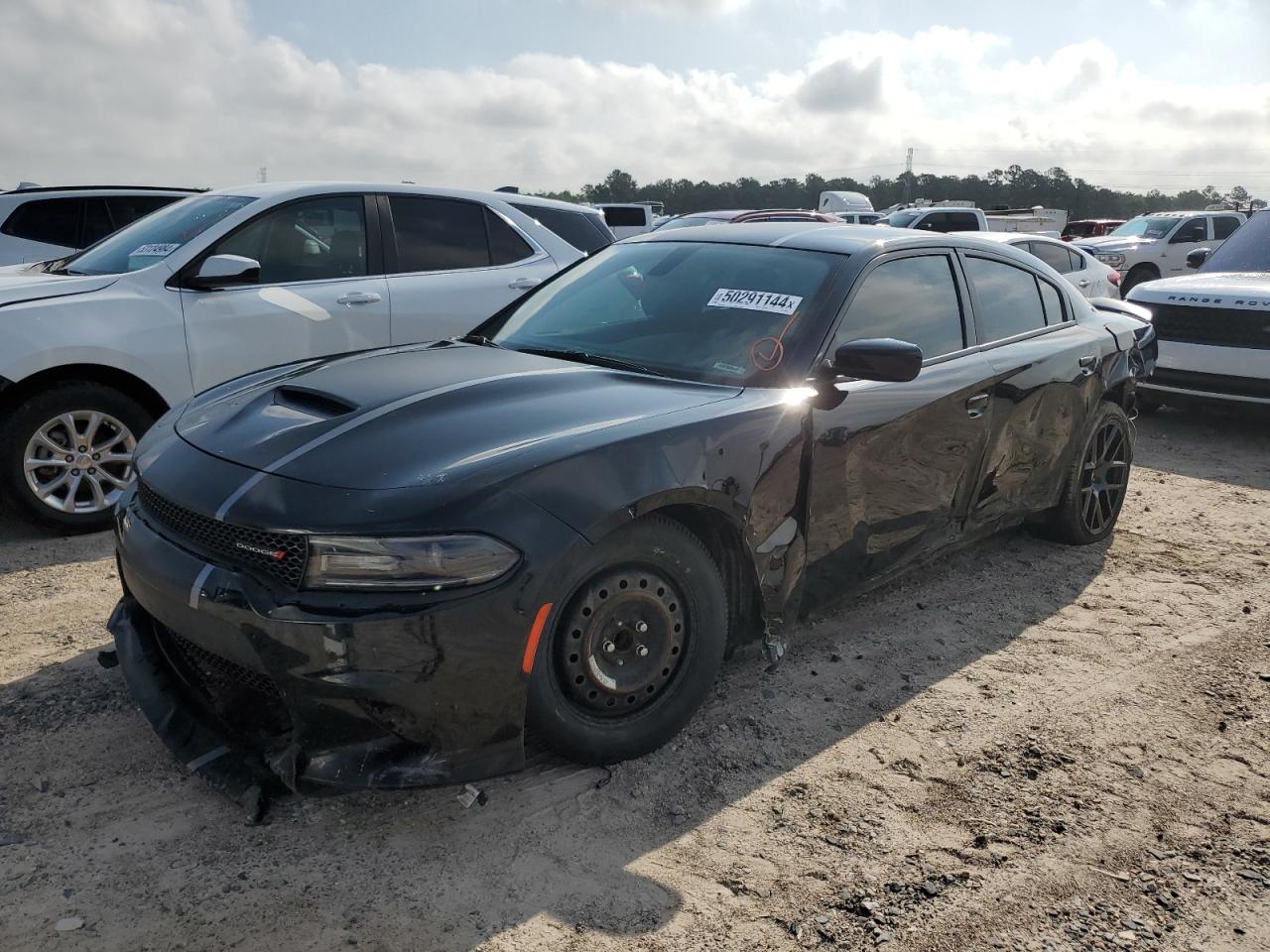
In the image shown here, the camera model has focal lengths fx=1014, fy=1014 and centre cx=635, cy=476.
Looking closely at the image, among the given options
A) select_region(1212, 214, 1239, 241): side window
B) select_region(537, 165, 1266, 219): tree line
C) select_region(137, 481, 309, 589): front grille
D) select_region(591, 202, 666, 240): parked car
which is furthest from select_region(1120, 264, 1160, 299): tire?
select_region(537, 165, 1266, 219): tree line

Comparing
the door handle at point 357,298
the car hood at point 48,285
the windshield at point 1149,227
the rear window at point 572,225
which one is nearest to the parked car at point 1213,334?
the rear window at point 572,225

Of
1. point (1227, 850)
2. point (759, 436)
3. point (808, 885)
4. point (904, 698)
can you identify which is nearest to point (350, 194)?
point (759, 436)

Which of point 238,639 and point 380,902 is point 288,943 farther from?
point 238,639

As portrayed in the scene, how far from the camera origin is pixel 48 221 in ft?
28.5

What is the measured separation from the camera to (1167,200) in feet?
253

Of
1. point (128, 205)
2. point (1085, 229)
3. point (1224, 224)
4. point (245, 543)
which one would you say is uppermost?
point (128, 205)

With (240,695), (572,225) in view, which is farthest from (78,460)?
(572,225)

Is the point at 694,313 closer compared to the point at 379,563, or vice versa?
the point at 379,563

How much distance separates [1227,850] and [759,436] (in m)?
1.70

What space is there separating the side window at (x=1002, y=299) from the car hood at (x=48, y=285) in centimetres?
414

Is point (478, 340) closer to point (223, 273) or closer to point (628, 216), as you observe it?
point (223, 273)

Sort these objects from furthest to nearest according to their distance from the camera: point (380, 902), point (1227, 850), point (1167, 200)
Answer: point (1167, 200) < point (1227, 850) < point (380, 902)

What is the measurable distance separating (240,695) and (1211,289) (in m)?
8.07

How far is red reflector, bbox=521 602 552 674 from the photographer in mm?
2533
